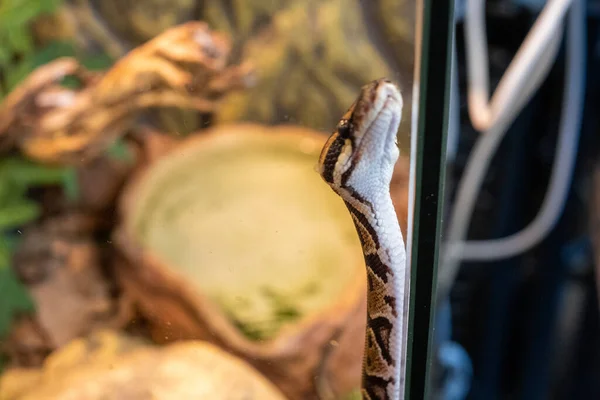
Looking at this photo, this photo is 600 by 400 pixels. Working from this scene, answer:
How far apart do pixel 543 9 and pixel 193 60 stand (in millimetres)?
583

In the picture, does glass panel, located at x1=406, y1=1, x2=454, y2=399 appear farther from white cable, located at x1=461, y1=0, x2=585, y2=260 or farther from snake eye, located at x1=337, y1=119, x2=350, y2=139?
white cable, located at x1=461, y1=0, x2=585, y2=260

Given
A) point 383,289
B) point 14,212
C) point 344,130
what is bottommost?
point 14,212

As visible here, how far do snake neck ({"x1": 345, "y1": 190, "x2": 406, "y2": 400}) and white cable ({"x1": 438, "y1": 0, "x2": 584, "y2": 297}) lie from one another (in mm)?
605

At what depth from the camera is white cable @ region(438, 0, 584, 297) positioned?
91cm

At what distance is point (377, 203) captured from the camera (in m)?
0.38

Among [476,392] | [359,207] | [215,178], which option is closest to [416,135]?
[359,207]

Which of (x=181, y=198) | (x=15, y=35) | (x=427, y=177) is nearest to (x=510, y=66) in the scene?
(x=181, y=198)

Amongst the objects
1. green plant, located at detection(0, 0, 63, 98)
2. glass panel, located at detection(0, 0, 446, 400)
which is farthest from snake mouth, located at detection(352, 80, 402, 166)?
green plant, located at detection(0, 0, 63, 98)

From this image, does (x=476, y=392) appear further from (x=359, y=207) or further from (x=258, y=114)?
(x=359, y=207)

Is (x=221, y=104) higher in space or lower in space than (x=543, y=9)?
lower

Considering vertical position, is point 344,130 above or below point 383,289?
above

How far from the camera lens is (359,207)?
1.31 ft

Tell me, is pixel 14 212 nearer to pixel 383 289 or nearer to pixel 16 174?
pixel 16 174

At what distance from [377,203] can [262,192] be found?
0.58 m
